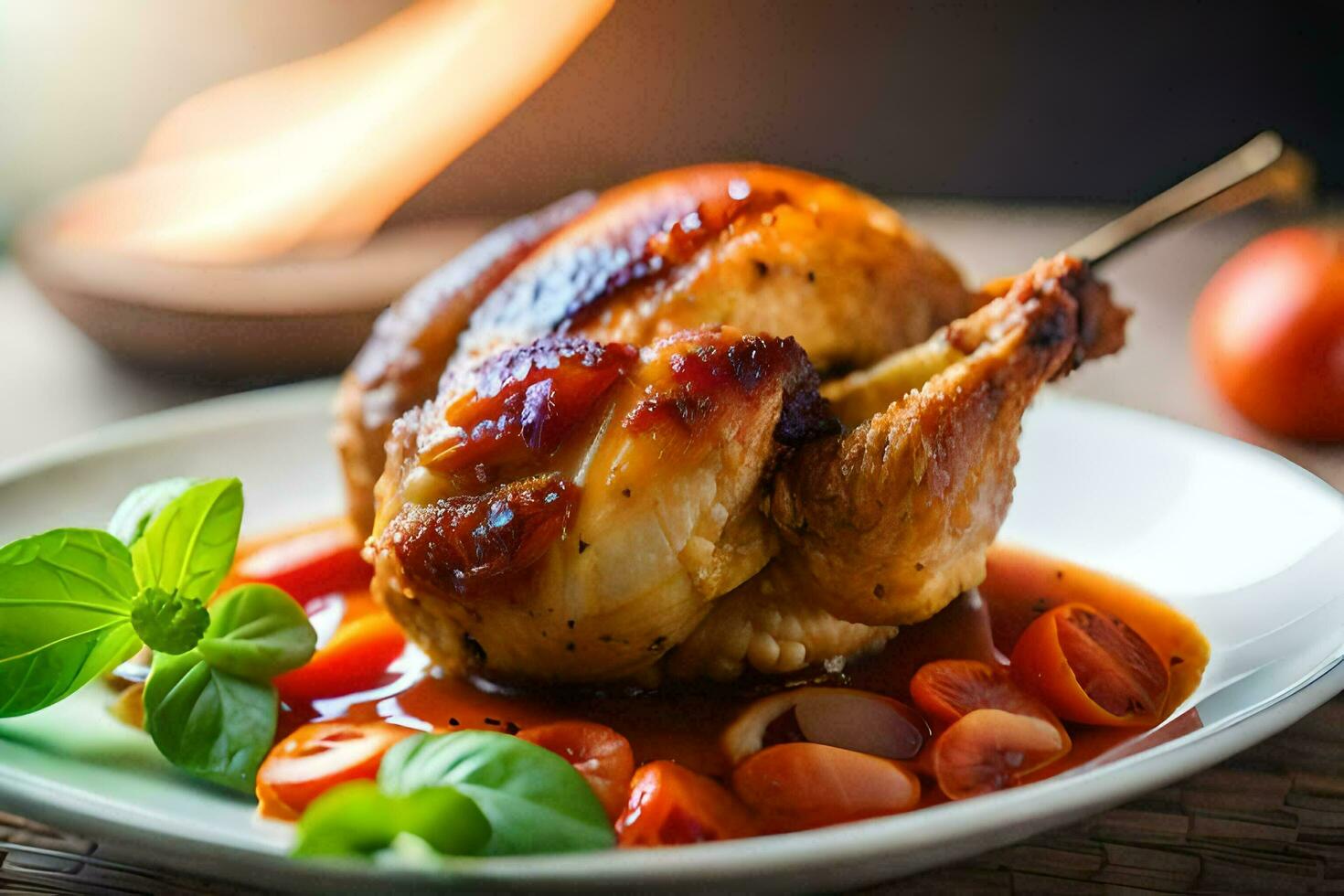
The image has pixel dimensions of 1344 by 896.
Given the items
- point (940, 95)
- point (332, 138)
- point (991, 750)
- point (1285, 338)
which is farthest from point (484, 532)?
point (940, 95)

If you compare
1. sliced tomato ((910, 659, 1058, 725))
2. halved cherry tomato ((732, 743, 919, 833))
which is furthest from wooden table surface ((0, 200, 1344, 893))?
sliced tomato ((910, 659, 1058, 725))

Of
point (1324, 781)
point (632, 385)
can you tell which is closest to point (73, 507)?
point (632, 385)

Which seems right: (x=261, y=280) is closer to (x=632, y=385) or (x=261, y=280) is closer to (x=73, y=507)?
(x=73, y=507)

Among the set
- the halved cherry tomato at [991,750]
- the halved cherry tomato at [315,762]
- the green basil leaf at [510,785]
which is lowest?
the halved cherry tomato at [991,750]

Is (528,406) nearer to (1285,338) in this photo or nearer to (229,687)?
(229,687)

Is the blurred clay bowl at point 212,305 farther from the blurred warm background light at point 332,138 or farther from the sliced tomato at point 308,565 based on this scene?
the sliced tomato at point 308,565

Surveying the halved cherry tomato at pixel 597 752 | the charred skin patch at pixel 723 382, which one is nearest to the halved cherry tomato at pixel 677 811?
the halved cherry tomato at pixel 597 752

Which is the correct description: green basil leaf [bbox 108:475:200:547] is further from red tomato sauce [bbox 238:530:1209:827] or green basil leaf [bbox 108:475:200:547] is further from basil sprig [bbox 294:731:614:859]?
basil sprig [bbox 294:731:614:859]
